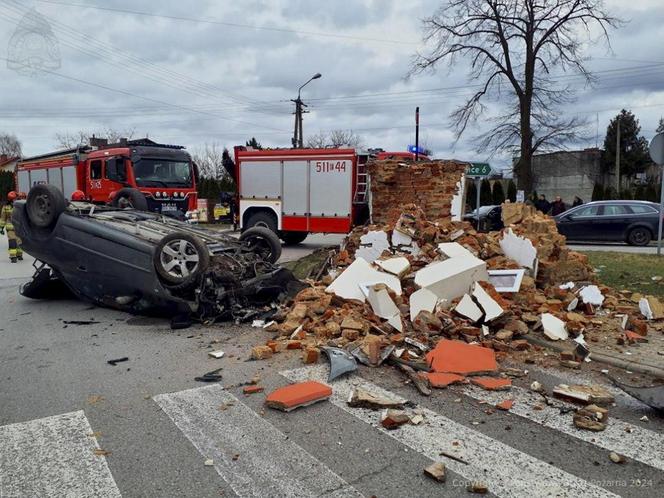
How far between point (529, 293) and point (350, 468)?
4.40 m

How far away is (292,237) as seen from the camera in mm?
16938

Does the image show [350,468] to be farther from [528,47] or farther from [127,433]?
[528,47]

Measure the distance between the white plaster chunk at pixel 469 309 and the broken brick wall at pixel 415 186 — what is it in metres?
4.96

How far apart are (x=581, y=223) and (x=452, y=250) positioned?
1167 cm

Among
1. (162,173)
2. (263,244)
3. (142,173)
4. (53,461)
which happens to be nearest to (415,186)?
(263,244)

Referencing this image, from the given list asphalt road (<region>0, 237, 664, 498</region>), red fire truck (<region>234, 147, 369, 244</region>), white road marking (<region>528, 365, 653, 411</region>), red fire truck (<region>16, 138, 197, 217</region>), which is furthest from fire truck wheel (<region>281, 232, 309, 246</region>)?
white road marking (<region>528, 365, 653, 411</region>)

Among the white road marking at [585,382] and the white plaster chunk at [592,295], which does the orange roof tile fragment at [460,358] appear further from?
the white plaster chunk at [592,295]

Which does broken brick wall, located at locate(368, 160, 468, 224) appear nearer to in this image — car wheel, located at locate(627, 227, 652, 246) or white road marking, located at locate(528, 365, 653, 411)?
white road marking, located at locate(528, 365, 653, 411)

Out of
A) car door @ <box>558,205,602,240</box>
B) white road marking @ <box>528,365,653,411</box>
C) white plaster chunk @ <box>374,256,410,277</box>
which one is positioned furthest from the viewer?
car door @ <box>558,205,602,240</box>

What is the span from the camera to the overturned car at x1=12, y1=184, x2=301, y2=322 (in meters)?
6.60

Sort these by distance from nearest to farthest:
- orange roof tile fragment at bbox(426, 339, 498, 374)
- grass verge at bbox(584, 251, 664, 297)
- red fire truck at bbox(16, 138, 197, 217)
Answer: orange roof tile fragment at bbox(426, 339, 498, 374) → grass verge at bbox(584, 251, 664, 297) → red fire truck at bbox(16, 138, 197, 217)

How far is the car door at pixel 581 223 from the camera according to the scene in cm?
1723

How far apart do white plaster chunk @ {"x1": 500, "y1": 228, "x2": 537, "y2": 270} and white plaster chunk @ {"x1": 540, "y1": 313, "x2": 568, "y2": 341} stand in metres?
1.55

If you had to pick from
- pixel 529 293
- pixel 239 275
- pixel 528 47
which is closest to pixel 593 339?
pixel 529 293
